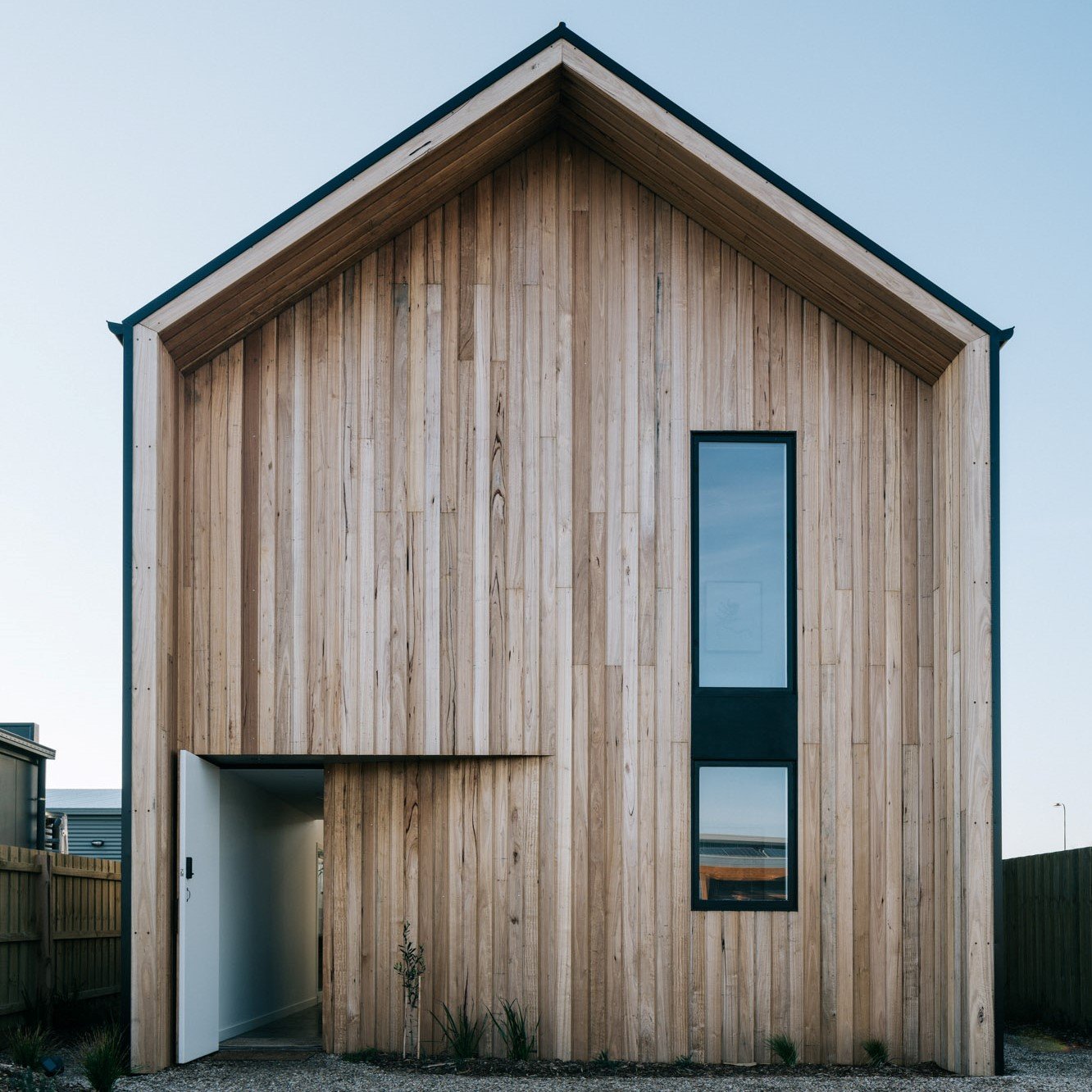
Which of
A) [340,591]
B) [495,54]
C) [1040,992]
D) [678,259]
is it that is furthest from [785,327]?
[1040,992]

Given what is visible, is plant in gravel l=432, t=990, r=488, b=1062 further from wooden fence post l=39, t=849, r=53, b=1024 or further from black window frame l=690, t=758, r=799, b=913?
wooden fence post l=39, t=849, r=53, b=1024

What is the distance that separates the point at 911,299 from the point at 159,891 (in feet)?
20.1

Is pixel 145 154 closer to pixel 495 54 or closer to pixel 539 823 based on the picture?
pixel 495 54

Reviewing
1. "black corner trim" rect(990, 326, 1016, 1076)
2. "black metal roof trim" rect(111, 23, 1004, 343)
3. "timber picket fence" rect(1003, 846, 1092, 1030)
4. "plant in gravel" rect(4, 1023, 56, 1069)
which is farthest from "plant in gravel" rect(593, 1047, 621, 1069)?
"black metal roof trim" rect(111, 23, 1004, 343)

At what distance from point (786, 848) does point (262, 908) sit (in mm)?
4622

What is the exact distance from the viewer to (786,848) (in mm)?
8367

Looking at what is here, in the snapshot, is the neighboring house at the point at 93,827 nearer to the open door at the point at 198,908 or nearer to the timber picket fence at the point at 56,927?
the timber picket fence at the point at 56,927

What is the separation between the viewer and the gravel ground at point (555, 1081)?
281 inches

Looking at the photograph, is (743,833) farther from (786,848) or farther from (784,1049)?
(784,1049)

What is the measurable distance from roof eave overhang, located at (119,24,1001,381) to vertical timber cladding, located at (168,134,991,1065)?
0.31 metres

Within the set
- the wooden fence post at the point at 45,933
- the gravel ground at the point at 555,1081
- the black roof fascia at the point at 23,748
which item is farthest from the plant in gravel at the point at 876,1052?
the black roof fascia at the point at 23,748

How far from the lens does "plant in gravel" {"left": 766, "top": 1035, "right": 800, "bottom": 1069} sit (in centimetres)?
809

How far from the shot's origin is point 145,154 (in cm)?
1166

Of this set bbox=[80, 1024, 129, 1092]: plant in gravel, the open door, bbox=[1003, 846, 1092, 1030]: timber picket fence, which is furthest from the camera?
bbox=[1003, 846, 1092, 1030]: timber picket fence
